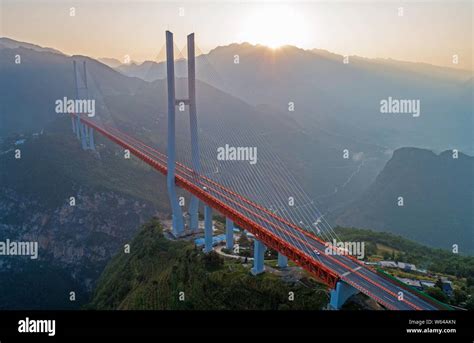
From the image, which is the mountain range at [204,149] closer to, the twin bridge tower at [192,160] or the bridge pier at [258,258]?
the twin bridge tower at [192,160]

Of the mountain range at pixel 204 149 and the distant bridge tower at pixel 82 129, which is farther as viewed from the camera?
the distant bridge tower at pixel 82 129

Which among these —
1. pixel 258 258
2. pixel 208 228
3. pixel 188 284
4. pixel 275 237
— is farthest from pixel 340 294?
pixel 208 228

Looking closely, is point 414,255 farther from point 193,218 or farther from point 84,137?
point 84,137

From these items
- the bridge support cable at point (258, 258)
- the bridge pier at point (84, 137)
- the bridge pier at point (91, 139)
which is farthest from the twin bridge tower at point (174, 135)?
the bridge pier at point (84, 137)

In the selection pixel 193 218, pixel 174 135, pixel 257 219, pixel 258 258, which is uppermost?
pixel 174 135

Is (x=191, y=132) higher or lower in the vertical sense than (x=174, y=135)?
higher

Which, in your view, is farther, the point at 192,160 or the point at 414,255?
the point at 414,255

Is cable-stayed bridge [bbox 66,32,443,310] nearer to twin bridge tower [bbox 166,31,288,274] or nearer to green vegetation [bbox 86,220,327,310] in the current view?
twin bridge tower [bbox 166,31,288,274]
